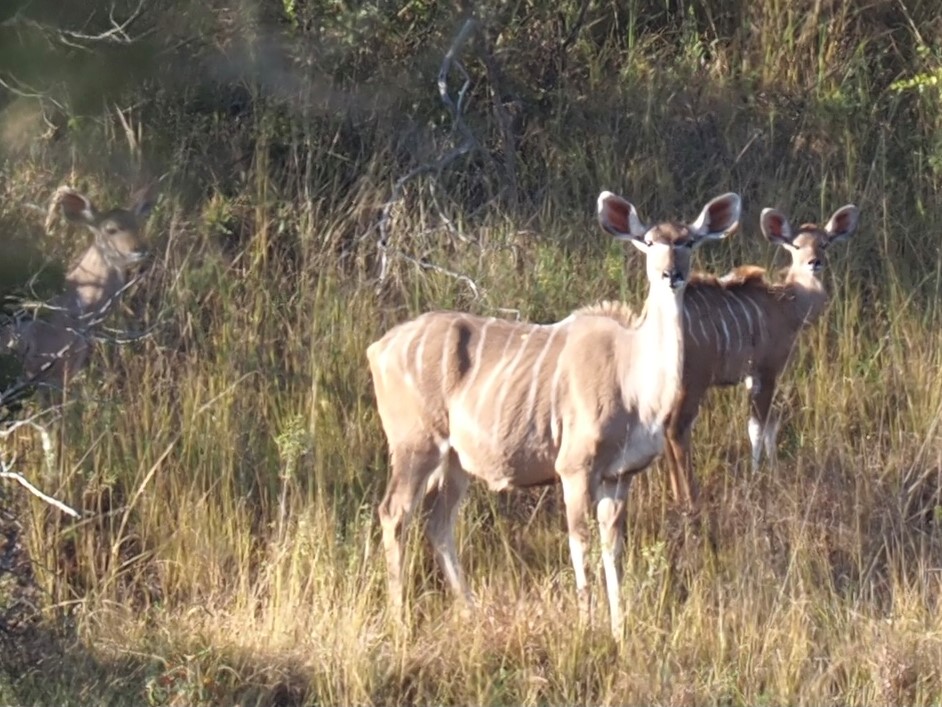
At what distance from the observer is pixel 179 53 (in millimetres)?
5453

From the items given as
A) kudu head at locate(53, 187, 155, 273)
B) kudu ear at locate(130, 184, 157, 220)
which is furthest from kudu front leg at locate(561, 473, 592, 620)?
kudu head at locate(53, 187, 155, 273)

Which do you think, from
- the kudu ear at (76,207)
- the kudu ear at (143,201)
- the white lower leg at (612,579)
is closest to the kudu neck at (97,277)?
the kudu ear at (143,201)

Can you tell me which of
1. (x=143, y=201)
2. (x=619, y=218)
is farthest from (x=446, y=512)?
(x=143, y=201)

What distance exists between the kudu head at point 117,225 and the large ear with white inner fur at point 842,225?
2.97 metres

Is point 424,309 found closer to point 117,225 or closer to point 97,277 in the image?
point 117,225

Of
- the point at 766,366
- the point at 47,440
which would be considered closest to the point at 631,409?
the point at 766,366

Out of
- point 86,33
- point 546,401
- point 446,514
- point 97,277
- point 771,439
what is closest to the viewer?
point 86,33

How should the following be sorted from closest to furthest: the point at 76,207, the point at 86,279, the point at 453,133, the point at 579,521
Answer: the point at 579,521
the point at 76,207
the point at 86,279
the point at 453,133

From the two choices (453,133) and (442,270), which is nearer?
(442,270)

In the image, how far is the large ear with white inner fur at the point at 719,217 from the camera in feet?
19.6

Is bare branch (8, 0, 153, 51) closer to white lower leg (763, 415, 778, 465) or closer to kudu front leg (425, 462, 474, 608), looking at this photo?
kudu front leg (425, 462, 474, 608)

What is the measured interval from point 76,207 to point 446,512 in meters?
1.78

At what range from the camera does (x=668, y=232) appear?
5812 millimetres

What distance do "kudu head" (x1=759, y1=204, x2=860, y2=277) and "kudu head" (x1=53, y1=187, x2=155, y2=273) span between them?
2701 millimetres
